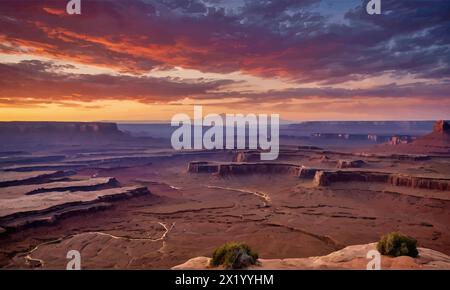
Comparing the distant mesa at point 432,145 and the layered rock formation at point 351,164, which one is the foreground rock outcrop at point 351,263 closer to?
the layered rock formation at point 351,164

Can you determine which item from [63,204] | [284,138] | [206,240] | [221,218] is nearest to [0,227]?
[63,204]

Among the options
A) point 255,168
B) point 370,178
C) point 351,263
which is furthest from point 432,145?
point 351,263

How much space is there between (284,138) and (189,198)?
125 m

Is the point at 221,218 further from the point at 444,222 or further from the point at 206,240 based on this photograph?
the point at 444,222

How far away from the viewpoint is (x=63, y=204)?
47.0 m

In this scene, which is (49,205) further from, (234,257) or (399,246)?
(399,246)

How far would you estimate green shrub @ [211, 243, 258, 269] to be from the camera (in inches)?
707

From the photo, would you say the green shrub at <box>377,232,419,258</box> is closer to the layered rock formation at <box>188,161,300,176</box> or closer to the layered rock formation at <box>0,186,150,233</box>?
the layered rock formation at <box>0,186,150,233</box>

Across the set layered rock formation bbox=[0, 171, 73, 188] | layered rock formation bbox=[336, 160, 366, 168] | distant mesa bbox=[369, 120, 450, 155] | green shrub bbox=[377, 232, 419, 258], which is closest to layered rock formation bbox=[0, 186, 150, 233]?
layered rock formation bbox=[0, 171, 73, 188]

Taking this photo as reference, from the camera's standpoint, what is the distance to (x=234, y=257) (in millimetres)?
18125

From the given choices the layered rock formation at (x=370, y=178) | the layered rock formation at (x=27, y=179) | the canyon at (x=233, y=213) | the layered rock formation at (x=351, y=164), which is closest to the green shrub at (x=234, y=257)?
the canyon at (x=233, y=213)
